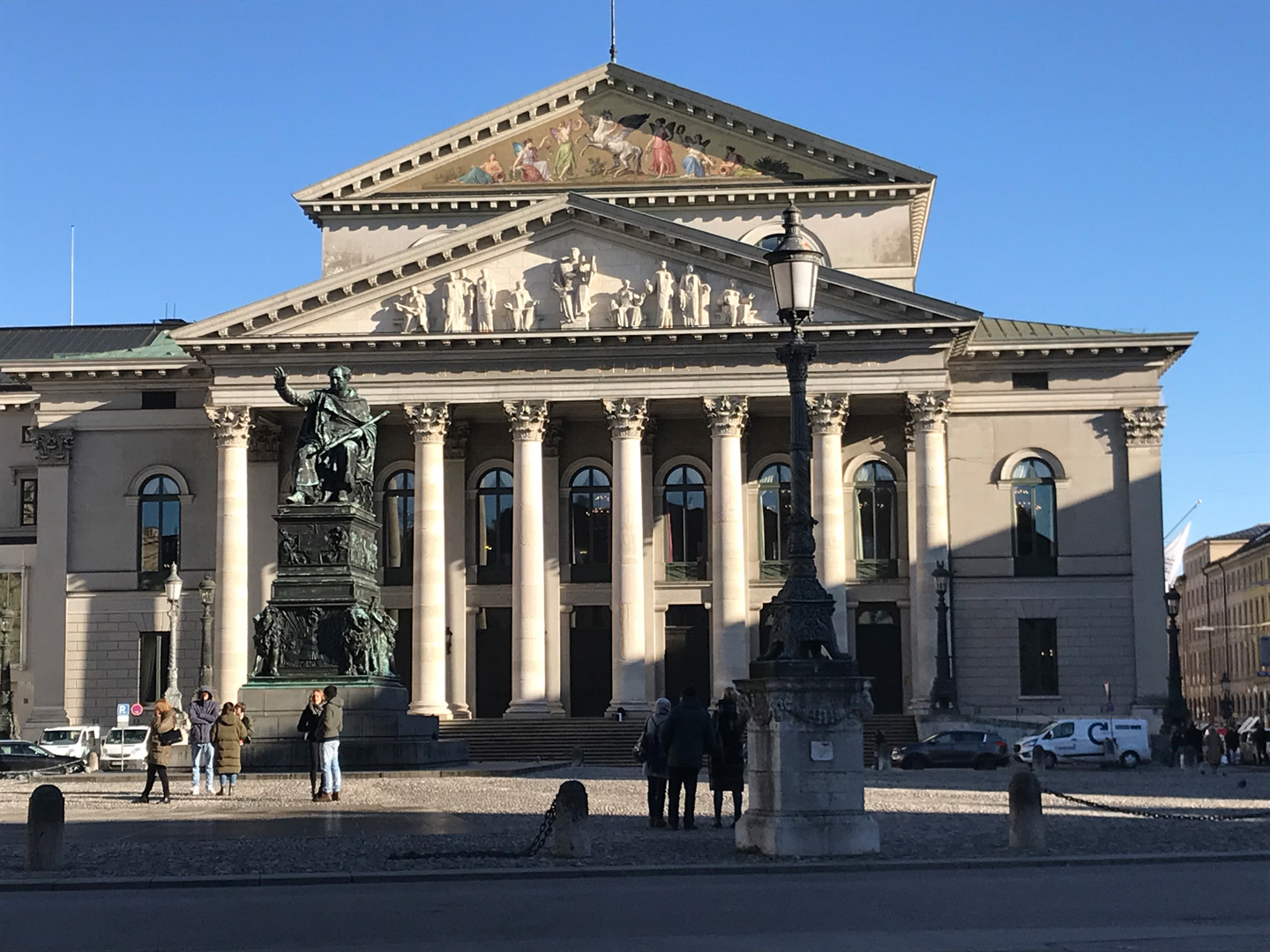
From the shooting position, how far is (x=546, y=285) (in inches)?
2275

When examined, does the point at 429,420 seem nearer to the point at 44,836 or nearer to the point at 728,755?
the point at 728,755

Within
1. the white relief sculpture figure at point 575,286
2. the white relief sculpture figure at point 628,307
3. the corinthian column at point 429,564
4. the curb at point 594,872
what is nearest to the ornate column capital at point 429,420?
the corinthian column at point 429,564

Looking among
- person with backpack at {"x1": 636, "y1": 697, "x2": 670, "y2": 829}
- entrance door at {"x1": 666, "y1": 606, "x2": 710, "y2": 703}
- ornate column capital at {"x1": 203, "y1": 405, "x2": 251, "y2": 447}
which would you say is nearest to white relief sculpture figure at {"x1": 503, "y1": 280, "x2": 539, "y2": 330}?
ornate column capital at {"x1": 203, "y1": 405, "x2": 251, "y2": 447}

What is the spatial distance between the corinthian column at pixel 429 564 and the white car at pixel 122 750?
340 inches

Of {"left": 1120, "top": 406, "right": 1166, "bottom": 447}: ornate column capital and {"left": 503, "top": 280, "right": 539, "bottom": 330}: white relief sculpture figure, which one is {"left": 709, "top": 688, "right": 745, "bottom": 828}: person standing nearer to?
{"left": 503, "top": 280, "right": 539, "bottom": 330}: white relief sculpture figure

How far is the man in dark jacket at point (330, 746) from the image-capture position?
27688 mm

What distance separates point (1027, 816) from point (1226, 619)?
130901 millimetres

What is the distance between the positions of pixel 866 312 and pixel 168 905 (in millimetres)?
43130

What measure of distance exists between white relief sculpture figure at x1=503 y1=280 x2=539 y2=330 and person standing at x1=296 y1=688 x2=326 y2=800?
98.0 ft

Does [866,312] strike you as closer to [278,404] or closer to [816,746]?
[278,404]

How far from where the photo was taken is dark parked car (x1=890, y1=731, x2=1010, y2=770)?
166 ft

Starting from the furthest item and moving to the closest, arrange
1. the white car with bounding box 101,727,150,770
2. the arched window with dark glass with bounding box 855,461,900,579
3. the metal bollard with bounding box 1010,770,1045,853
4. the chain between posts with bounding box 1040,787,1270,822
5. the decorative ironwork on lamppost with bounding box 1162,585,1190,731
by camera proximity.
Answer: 1. the arched window with dark glass with bounding box 855,461,900,579
2. the white car with bounding box 101,727,150,770
3. the decorative ironwork on lamppost with bounding box 1162,585,1190,731
4. the chain between posts with bounding box 1040,787,1270,822
5. the metal bollard with bounding box 1010,770,1045,853

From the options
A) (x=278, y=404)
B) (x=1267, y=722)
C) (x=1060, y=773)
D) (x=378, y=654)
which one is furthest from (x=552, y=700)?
(x=1267, y=722)

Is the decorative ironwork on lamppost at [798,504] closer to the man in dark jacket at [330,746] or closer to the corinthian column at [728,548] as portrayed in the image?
the man in dark jacket at [330,746]
